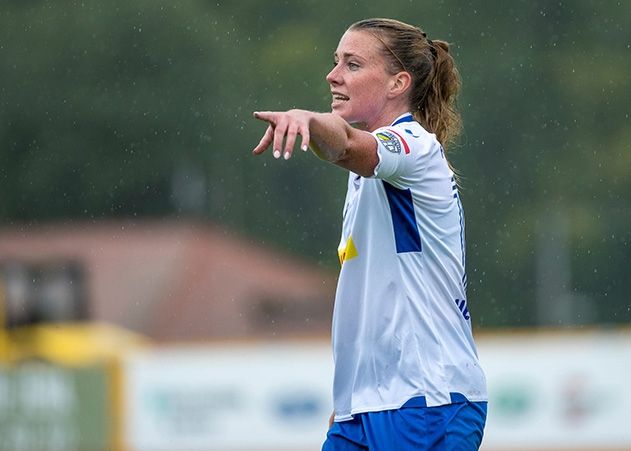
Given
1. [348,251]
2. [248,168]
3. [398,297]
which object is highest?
[248,168]

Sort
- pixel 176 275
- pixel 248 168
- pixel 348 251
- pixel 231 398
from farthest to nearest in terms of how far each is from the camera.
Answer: pixel 176 275
pixel 248 168
pixel 231 398
pixel 348 251

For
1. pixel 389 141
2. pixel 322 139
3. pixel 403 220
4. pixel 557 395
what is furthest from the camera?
pixel 557 395

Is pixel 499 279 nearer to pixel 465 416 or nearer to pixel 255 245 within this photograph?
pixel 255 245

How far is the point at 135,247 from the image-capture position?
2584 cm

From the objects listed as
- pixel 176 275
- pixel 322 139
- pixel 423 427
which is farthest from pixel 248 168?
pixel 322 139

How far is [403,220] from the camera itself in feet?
11.9

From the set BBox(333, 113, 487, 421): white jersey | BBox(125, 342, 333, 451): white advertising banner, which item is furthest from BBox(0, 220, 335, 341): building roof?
BBox(333, 113, 487, 421): white jersey

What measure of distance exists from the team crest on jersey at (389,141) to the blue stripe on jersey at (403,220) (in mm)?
127

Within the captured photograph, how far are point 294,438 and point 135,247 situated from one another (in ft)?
47.3

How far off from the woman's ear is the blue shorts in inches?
32.1

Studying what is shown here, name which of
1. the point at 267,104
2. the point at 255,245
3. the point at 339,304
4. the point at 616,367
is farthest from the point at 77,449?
the point at 255,245

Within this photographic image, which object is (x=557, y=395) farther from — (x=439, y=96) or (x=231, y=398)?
(x=439, y=96)

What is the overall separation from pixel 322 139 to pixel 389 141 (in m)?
0.26

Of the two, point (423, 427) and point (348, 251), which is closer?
point (423, 427)
